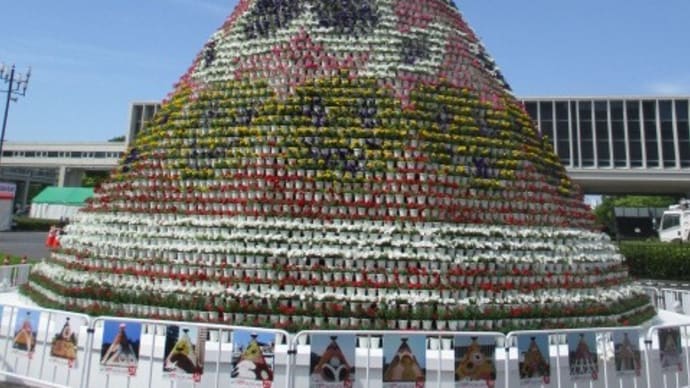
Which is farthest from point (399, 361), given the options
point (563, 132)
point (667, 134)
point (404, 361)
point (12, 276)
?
point (667, 134)

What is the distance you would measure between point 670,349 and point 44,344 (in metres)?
9.56

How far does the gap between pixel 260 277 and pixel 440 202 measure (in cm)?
406

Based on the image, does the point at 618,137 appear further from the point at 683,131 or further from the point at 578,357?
the point at 578,357

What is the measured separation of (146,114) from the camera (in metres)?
72.5

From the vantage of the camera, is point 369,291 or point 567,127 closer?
point 369,291

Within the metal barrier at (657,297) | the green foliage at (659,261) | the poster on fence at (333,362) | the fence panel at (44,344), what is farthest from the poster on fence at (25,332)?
the green foliage at (659,261)

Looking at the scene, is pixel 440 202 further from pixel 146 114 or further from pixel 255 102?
pixel 146 114

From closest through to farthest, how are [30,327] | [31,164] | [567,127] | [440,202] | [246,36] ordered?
[30,327]
[440,202]
[246,36]
[567,127]
[31,164]

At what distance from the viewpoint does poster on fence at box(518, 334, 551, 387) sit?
7.32m

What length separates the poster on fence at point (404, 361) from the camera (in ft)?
23.5

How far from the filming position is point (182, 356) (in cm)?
722

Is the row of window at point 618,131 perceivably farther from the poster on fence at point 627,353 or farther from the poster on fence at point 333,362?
the poster on fence at point 333,362

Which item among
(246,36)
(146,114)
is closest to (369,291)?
(246,36)

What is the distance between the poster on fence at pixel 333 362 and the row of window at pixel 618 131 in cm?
5759
